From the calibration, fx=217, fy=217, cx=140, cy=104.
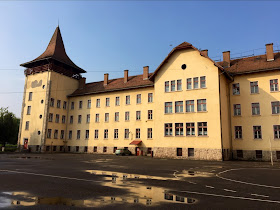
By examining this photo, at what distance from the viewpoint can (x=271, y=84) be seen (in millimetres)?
29406

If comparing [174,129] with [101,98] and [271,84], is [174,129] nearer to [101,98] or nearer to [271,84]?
[271,84]

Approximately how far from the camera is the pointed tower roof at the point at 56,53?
46.0m

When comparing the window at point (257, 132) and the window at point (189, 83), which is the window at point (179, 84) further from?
the window at point (257, 132)

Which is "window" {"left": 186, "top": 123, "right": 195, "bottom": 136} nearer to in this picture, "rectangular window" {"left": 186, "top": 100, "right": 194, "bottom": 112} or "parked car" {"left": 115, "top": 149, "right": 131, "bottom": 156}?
"rectangular window" {"left": 186, "top": 100, "right": 194, "bottom": 112}

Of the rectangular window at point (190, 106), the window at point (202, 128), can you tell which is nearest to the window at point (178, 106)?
the rectangular window at point (190, 106)

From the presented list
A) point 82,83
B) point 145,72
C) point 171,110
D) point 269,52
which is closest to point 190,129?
point 171,110

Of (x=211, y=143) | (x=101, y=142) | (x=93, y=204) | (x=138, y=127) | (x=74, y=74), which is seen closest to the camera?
(x=93, y=204)

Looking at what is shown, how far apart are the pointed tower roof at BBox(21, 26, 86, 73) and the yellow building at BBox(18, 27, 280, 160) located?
803 mm

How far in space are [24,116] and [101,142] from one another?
1768cm

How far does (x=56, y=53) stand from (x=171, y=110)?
3088 cm

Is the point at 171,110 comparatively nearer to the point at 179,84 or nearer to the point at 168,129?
the point at 168,129

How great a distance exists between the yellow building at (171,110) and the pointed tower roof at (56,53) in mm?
803

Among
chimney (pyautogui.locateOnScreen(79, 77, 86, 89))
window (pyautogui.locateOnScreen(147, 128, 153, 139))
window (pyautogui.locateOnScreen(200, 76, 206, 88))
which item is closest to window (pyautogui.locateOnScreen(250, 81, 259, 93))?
window (pyautogui.locateOnScreen(200, 76, 206, 88))

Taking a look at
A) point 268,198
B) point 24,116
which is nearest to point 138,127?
point 24,116
